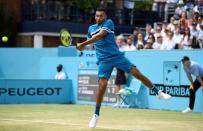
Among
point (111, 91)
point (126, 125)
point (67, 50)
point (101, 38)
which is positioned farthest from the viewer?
point (67, 50)

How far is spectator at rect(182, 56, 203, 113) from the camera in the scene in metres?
16.0

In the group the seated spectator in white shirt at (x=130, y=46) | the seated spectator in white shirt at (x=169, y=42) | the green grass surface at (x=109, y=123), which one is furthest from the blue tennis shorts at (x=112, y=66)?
the seated spectator in white shirt at (x=130, y=46)

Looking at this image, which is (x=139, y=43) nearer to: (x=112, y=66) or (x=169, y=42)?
(x=169, y=42)

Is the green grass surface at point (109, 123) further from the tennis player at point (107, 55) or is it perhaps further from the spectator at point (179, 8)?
the spectator at point (179, 8)

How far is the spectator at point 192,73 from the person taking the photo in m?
16.0

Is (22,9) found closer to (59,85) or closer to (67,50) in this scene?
(67,50)

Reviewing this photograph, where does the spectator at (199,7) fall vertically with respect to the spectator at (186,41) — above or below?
above

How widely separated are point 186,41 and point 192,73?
442cm

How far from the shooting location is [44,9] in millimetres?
29219

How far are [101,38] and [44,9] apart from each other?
18.3 metres

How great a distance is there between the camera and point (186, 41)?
20516 millimetres

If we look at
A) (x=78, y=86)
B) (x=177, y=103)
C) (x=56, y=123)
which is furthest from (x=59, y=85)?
(x=56, y=123)

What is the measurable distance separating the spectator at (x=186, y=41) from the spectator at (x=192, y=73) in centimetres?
378

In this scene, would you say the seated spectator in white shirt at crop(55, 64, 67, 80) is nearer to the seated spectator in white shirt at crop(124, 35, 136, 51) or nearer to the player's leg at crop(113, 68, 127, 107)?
the seated spectator in white shirt at crop(124, 35, 136, 51)
